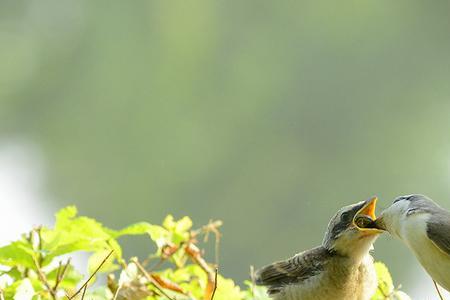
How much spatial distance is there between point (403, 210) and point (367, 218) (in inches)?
6.1

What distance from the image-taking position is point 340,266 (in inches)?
74.7

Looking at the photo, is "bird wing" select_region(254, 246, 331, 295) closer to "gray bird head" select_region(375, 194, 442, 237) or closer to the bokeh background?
"gray bird head" select_region(375, 194, 442, 237)

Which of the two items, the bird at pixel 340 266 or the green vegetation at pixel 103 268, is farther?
the bird at pixel 340 266

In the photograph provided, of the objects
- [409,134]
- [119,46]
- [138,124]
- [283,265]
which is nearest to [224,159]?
[138,124]

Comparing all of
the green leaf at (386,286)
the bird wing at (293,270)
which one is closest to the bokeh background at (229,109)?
the bird wing at (293,270)

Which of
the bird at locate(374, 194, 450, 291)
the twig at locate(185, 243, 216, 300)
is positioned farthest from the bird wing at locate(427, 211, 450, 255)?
the twig at locate(185, 243, 216, 300)

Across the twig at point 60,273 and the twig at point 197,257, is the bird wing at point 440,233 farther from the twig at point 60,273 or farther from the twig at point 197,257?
the twig at point 60,273

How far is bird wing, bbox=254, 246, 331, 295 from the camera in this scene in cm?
193

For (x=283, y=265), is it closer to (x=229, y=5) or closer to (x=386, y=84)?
(x=386, y=84)

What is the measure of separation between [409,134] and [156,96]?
5733 mm

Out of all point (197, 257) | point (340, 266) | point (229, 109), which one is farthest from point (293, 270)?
point (229, 109)

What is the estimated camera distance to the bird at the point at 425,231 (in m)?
1.64

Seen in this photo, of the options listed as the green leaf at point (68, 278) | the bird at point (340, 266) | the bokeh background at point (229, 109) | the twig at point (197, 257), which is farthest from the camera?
the bokeh background at point (229, 109)

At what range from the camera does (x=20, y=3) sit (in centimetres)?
1845
